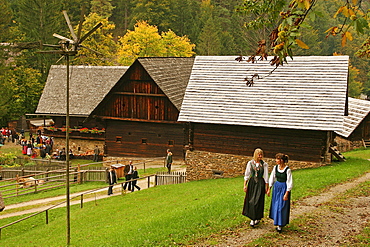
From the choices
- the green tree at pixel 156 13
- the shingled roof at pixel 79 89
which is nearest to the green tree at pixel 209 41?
the green tree at pixel 156 13

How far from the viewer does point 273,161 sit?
21984 millimetres

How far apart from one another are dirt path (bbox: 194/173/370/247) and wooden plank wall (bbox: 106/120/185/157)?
2044 cm

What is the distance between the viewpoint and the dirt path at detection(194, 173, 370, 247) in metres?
9.73

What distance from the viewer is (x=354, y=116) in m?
34.1

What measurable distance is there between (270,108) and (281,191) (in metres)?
12.9

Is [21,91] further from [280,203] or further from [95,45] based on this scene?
[280,203]

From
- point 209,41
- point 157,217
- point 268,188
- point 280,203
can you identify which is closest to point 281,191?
point 280,203

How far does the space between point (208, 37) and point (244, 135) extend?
52836mm

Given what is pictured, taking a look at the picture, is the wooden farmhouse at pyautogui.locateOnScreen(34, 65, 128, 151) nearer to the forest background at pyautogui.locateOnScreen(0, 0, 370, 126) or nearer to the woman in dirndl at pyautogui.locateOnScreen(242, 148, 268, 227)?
the forest background at pyautogui.locateOnScreen(0, 0, 370, 126)

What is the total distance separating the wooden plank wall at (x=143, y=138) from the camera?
109 feet

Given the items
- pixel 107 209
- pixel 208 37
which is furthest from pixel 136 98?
pixel 208 37

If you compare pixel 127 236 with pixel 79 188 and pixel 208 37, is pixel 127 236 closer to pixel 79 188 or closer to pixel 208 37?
pixel 79 188

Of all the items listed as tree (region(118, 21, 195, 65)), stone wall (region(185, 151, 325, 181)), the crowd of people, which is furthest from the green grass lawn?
tree (region(118, 21, 195, 65))

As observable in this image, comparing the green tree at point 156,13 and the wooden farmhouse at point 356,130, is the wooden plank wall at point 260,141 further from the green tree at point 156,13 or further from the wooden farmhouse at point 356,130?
the green tree at point 156,13
